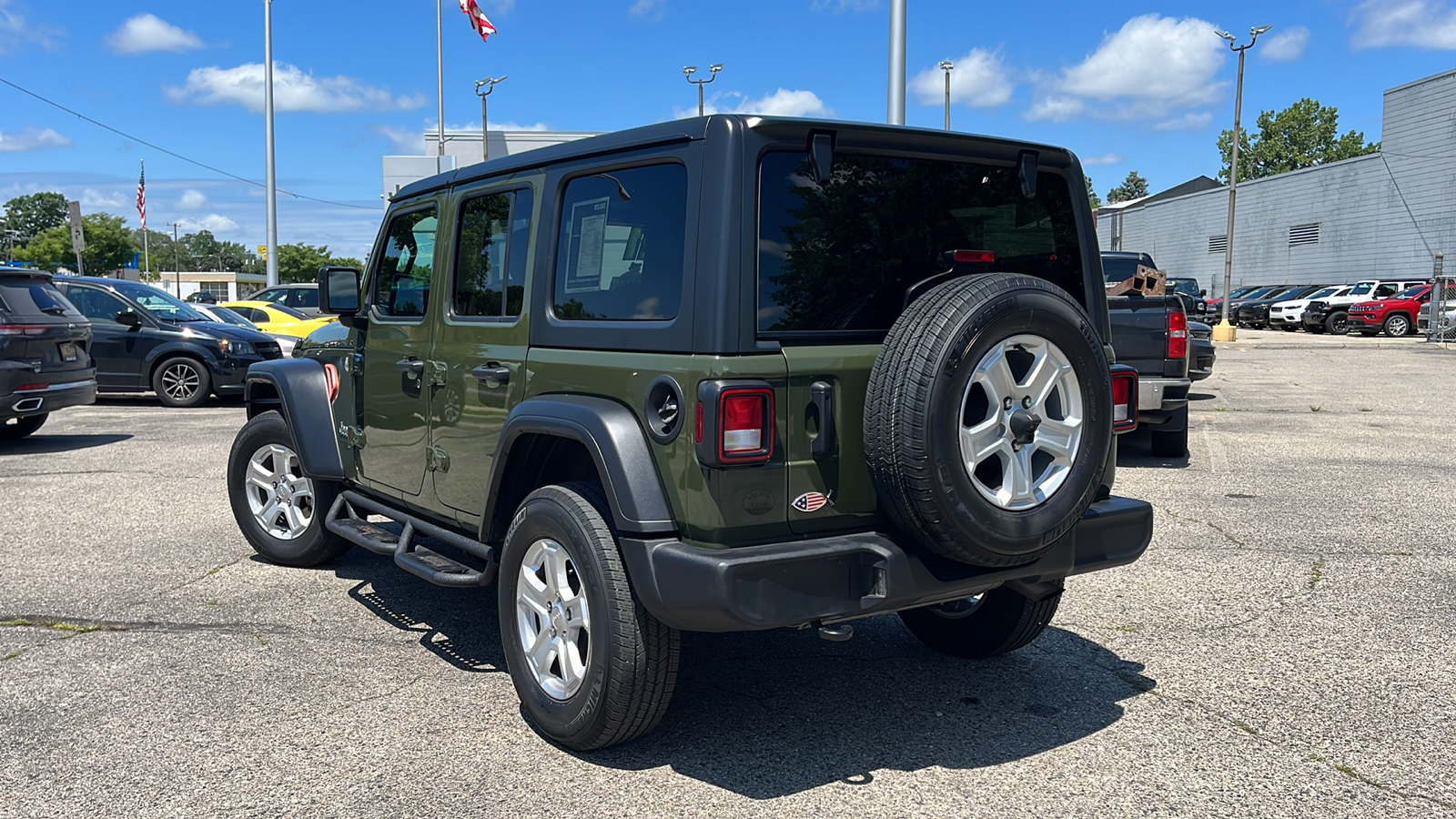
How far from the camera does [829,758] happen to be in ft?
12.4

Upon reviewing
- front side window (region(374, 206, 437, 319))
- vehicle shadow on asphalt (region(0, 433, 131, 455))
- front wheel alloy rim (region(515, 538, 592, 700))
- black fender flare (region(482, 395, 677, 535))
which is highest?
front side window (region(374, 206, 437, 319))

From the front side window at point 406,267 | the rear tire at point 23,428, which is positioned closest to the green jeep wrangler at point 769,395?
the front side window at point 406,267

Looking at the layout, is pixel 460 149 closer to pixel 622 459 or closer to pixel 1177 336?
pixel 1177 336

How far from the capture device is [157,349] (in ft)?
48.0

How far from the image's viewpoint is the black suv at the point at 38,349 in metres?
10.4

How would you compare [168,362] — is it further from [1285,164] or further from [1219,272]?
[1285,164]

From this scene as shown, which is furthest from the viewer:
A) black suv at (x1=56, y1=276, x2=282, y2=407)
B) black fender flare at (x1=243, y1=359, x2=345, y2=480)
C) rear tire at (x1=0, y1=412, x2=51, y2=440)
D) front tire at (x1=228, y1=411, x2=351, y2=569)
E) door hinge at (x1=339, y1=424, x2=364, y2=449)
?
black suv at (x1=56, y1=276, x2=282, y2=407)

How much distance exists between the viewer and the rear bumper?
10391mm

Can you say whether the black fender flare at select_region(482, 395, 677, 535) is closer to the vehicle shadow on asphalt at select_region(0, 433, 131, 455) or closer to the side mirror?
the side mirror

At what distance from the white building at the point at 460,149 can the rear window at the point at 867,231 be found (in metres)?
31.6

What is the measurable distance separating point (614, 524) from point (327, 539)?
118 inches

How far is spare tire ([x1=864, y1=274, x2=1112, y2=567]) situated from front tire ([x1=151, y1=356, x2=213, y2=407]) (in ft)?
43.6

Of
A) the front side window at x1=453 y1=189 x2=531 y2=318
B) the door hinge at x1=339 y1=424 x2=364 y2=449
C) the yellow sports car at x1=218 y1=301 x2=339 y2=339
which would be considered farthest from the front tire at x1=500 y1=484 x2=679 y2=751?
the yellow sports car at x1=218 y1=301 x2=339 y2=339

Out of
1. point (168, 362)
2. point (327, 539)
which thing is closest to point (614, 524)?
point (327, 539)
